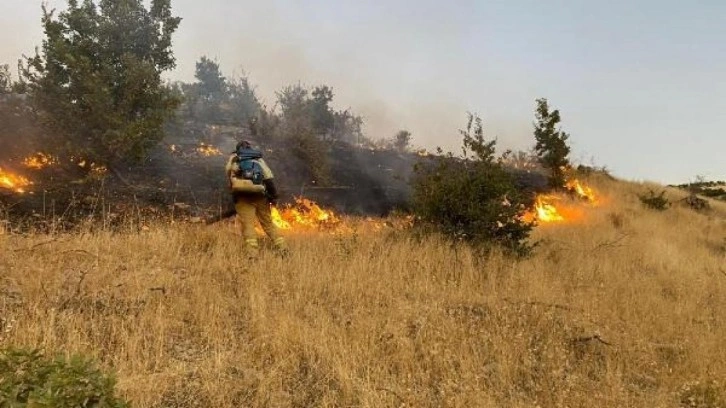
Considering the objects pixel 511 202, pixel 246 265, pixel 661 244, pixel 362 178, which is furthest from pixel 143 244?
pixel 661 244

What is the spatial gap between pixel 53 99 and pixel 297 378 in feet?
32.6

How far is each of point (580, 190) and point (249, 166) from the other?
14182 millimetres

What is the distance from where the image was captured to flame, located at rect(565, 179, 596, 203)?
17688mm

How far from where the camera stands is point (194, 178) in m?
12.9

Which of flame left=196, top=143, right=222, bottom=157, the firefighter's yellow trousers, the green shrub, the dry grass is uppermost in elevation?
flame left=196, top=143, right=222, bottom=157

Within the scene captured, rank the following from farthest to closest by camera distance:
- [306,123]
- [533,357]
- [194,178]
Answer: [306,123], [194,178], [533,357]

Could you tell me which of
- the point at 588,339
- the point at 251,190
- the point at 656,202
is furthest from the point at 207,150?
the point at 656,202

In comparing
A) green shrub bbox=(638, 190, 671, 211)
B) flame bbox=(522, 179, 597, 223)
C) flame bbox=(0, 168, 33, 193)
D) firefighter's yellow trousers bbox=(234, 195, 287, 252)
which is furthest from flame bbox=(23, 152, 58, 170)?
green shrub bbox=(638, 190, 671, 211)

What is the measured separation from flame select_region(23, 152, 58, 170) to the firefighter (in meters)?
5.71

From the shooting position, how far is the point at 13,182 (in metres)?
10.6

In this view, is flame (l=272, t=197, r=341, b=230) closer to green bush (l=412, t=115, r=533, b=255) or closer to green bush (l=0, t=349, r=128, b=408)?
green bush (l=412, t=115, r=533, b=255)

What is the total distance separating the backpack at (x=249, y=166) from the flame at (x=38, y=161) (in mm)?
5744

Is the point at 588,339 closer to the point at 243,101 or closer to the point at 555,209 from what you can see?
the point at 555,209

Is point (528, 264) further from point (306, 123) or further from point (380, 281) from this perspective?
point (306, 123)
